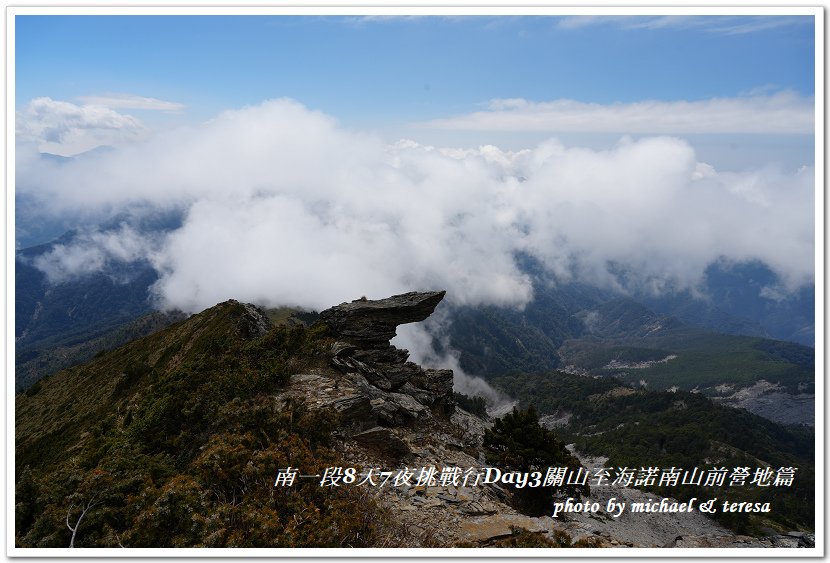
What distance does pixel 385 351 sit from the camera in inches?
998

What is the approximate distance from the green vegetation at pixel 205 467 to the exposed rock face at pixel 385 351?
1.38m

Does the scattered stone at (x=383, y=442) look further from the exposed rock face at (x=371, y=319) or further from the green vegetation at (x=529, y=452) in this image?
the exposed rock face at (x=371, y=319)

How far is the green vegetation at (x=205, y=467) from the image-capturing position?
1057cm

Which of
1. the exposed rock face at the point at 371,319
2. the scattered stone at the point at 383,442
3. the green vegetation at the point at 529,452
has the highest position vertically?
the exposed rock face at the point at 371,319

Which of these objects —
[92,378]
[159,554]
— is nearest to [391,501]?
[159,554]

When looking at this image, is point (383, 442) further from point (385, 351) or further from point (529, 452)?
point (385, 351)

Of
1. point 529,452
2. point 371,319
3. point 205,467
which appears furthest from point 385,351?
point 205,467

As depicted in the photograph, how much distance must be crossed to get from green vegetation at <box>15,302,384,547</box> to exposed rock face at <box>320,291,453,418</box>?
1.38 meters

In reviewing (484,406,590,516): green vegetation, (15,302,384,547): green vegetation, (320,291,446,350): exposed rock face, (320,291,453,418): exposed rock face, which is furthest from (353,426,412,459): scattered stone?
(320,291,446,350): exposed rock face

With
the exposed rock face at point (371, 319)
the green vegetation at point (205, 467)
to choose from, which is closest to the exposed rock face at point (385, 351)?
the exposed rock face at point (371, 319)

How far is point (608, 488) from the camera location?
1742 inches

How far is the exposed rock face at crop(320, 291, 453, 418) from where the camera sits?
75.2 ft

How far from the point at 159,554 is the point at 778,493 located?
342 feet

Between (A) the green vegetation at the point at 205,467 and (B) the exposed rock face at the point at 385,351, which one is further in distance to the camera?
(B) the exposed rock face at the point at 385,351
